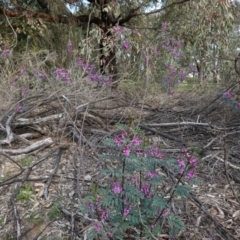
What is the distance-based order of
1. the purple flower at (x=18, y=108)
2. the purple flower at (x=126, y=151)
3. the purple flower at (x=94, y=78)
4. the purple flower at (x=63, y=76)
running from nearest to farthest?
1. the purple flower at (x=126, y=151)
2. the purple flower at (x=18, y=108)
3. the purple flower at (x=63, y=76)
4. the purple flower at (x=94, y=78)

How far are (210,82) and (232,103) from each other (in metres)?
2.71

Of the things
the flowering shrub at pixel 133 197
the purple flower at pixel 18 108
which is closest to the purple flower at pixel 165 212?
the flowering shrub at pixel 133 197

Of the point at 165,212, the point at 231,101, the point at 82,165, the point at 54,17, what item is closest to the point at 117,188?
the point at 165,212

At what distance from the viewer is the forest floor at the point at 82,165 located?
241 cm

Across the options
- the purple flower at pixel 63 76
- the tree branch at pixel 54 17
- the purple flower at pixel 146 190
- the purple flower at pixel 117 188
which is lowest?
the purple flower at pixel 146 190

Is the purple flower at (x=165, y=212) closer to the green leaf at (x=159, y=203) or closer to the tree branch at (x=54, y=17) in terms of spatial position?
the green leaf at (x=159, y=203)

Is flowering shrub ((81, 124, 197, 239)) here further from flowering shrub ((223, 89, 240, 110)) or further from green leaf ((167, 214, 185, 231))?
flowering shrub ((223, 89, 240, 110))

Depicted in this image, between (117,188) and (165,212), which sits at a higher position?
(117,188)

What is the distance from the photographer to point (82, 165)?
245cm

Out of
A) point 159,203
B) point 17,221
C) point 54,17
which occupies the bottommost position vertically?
point 17,221

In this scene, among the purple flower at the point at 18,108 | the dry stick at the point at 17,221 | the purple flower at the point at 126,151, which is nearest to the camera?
the purple flower at the point at 126,151

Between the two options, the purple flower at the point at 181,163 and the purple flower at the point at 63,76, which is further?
the purple flower at the point at 63,76

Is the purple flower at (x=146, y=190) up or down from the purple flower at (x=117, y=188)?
down

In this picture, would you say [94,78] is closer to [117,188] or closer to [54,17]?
[117,188]
